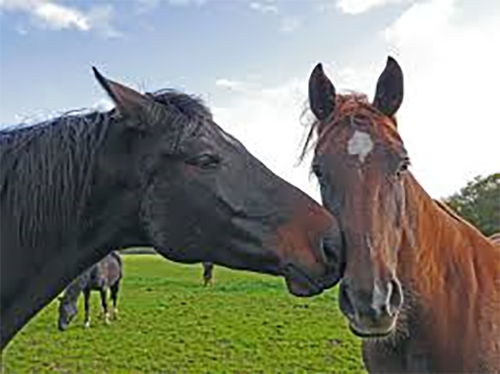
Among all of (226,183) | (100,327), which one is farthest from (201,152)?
(100,327)

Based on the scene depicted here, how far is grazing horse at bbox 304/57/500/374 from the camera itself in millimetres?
3049

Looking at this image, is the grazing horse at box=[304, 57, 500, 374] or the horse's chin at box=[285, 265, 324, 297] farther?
the grazing horse at box=[304, 57, 500, 374]

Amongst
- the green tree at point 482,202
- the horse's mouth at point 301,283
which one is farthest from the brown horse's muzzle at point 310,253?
the green tree at point 482,202

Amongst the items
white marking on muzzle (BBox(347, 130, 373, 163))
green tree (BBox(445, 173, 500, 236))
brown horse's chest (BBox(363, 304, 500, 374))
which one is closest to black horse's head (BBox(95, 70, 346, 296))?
white marking on muzzle (BBox(347, 130, 373, 163))

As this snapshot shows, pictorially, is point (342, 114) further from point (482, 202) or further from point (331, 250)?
point (482, 202)

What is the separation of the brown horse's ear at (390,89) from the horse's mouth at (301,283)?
158 cm

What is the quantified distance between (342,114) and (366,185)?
2.03 feet

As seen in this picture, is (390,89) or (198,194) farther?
(390,89)

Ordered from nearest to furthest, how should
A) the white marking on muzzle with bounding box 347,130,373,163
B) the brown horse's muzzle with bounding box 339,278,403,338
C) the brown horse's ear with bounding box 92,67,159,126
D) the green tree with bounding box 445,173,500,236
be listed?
1. the brown horse's ear with bounding box 92,67,159,126
2. the brown horse's muzzle with bounding box 339,278,403,338
3. the white marking on muzzle with bounding box 347,130,373,163
4. the green tree with bounding box 445,173,500,236

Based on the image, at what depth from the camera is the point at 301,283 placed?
2564 mm

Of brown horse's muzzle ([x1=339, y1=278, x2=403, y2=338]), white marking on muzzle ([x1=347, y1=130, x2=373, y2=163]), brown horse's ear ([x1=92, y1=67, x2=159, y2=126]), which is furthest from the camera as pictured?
white marking on muzzle ([x1=347, y1=130, x2=373, y2=163])

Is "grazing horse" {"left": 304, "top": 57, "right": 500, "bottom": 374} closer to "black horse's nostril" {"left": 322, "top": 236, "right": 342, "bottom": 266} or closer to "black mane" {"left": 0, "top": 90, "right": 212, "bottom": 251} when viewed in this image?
"black horse's nostril" {"left": 322, "top": 236, "right": 342, "bottom": 266}

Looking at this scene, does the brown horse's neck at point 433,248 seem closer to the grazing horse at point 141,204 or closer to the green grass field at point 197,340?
the grazing horse at point 141,204

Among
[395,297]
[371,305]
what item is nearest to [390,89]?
[395,297]
